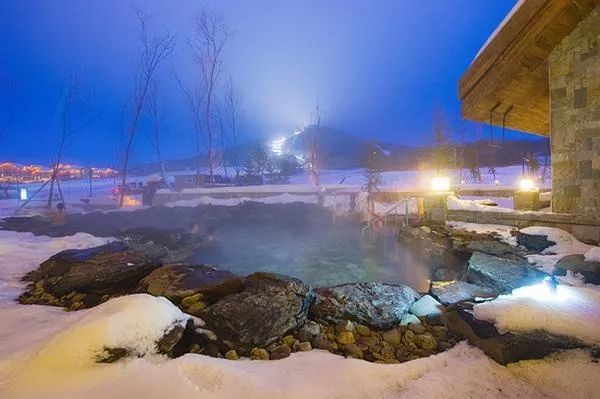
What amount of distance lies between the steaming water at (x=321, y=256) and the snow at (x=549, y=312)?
3.33 m

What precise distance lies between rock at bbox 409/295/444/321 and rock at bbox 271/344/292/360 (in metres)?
1.51

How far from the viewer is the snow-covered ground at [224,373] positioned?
73.4 inches

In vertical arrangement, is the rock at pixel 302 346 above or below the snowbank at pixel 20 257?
below

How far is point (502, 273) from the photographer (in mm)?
4312

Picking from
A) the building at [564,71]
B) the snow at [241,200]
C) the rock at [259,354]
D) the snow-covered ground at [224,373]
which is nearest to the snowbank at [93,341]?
the snow-covered ground at [224,373]

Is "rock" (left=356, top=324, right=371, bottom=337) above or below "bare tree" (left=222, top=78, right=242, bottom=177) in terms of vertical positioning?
below

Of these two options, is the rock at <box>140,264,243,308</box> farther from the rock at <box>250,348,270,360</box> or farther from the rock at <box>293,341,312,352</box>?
the rock at <box>293,341,312,352</box>

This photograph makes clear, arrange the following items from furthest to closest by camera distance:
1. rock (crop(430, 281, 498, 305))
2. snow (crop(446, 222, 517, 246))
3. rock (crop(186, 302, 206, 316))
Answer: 1. snow (crop(446, 222, 517, 246))
2. rock (crop(430, 281, 498, 305))
3. rock (crop(186, 302, 206, 316))

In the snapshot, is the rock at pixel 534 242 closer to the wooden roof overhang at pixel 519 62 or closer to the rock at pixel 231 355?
the wooden roof overhang at pixel 519 62

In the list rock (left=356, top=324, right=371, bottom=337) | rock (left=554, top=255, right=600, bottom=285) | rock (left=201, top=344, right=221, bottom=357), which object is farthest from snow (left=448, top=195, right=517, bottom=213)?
rock (left=201, top=344, right=221, bottom=357)

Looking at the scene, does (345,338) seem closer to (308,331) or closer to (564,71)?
(308,331)

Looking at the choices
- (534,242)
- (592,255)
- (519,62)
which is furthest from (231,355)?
(519,62)

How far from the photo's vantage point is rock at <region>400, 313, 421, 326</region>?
3.15m

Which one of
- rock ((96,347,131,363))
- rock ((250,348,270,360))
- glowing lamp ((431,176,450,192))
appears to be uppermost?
glowing lamp ((431,176,450,192))
